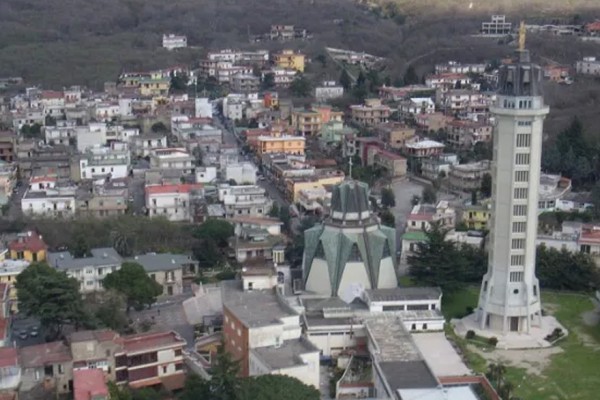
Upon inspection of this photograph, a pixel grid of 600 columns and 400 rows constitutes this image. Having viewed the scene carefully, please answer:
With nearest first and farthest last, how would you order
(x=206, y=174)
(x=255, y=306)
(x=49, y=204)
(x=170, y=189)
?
1. (x=255, y=306)
2. (x=49, y=204)
3. (x=170, y=189)
4. (x=206, y=174)

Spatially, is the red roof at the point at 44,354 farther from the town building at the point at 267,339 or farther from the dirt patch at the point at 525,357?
the dirt patch at the point at 525,357

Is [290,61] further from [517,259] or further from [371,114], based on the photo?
[517,259]

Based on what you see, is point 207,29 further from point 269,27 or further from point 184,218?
point 184,218

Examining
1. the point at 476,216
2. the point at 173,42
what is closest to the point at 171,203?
the point at 476,216

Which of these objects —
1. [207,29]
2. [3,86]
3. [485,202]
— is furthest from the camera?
[207,29]

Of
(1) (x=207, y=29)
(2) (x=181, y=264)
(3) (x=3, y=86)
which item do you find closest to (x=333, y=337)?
(2) (x=181, y=264)

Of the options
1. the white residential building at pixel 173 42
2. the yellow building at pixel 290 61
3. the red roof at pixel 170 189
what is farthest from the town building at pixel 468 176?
the white residential building at pixel 173 42
